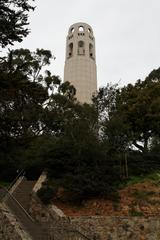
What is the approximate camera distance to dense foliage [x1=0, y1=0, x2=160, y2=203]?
14.5 m

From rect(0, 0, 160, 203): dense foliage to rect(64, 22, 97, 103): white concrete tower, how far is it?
10.6 m

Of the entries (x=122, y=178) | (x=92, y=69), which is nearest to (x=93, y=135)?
(x=122, y=178)

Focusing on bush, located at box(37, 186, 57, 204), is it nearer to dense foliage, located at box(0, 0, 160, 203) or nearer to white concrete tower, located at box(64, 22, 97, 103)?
dense foliage, located at box(0, 0, 160, 203)

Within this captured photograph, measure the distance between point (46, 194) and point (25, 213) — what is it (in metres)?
2.05

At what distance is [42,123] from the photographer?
30062 mm

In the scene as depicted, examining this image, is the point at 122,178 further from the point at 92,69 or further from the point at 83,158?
the point at 92,69

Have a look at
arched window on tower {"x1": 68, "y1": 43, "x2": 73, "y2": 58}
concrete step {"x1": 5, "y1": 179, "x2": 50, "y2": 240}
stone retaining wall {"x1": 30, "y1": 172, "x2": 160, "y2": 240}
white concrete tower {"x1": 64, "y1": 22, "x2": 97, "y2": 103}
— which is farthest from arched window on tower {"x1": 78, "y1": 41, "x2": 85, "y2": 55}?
stone retaining wall {"x1": 30, "y1": 172, "x2": 160, "y2": 240}

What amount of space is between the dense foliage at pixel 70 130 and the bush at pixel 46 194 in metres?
0.05

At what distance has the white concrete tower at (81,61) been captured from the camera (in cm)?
4525

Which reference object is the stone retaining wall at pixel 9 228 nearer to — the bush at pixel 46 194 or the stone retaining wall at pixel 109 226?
the stone retaining wall at pixel 109 226

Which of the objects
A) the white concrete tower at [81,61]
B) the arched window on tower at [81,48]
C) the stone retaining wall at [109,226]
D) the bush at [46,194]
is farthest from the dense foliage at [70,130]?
the arched window on tower at [81,48]

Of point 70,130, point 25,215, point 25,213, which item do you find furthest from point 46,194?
point 70,130

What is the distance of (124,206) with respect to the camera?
59.7 feet

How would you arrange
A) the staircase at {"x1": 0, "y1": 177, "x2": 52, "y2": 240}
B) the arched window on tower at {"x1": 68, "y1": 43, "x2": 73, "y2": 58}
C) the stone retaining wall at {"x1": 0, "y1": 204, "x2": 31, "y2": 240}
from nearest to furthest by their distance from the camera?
the stone retaining wall at {"x1": 0, "y1": 204, "x2": 31, "y2": 240} → the staircase at {"x1": 0, "y1": 177, "x2": 52, "y2": 240} → the arched window on tower at {"x1": 68, "y1": 43, "x2": 73, "y2": 58}
